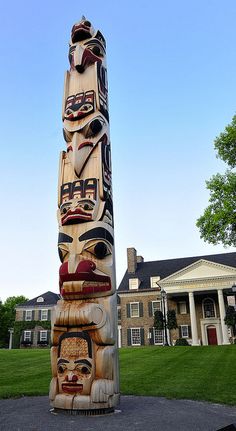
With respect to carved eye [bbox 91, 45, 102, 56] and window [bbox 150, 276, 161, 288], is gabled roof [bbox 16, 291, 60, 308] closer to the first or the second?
window [bbox 150, 276, 161, 288]

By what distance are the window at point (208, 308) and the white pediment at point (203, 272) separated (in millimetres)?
4057

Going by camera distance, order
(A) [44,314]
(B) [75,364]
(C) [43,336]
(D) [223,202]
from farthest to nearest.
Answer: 1. (A) [44,314]
2. (C) [43,336]
3. (D) [223,202]
4. (B) [75,364]

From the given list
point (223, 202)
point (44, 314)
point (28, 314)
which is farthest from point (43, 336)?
point (223, 202)

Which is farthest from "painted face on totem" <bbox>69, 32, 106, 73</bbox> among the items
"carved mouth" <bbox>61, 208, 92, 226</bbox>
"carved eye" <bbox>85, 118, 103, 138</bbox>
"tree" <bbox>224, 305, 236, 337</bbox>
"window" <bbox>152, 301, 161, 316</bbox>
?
"window" <bbox>152, 301, 161, 316</bbox>

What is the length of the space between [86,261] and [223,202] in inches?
605

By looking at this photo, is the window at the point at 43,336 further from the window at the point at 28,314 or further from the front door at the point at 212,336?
the front door at the point at 212,336

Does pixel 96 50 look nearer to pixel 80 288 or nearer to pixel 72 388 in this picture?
pixel 80 288

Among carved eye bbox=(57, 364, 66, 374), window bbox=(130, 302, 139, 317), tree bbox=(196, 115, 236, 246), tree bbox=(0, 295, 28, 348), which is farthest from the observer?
tree bbox=(0, 295, 28, 348)

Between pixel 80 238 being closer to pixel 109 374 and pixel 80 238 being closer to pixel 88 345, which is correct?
pixel 88 345

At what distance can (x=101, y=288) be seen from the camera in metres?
10.3

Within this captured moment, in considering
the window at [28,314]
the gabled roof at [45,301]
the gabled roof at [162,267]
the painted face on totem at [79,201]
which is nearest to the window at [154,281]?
the gabled roof at [162,267]

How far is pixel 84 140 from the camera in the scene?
12.1 m

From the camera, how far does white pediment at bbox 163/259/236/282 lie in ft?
149

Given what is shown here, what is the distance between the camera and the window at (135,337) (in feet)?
161
